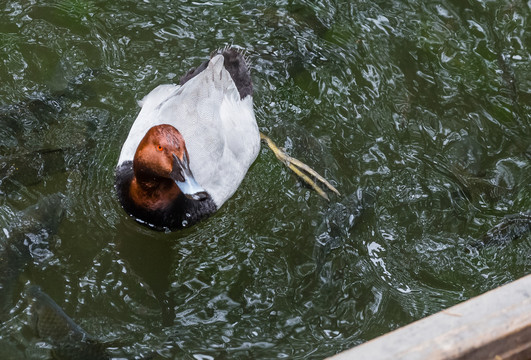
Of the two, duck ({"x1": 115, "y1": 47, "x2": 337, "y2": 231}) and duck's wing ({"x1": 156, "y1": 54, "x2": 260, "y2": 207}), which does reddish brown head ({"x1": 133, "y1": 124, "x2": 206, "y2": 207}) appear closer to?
duck ({"x1": 115, "y1": 47, "x2": 337, "y2": 231})

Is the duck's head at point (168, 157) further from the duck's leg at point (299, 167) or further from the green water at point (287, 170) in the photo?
the duck's leg at point (299, 167)

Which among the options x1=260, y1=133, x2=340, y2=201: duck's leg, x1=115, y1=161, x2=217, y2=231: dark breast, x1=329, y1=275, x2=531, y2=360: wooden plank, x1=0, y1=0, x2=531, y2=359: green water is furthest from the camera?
x1=260, y1=133, x2=340, y2=201: duck's leg

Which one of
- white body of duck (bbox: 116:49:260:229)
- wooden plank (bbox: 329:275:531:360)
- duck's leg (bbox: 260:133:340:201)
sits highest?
wooden plank (bbox: 329:275:531:360)

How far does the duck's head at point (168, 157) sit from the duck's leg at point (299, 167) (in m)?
0.79

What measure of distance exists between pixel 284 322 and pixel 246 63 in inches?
75.0

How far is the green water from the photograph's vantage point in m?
3.64

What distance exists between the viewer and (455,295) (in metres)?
3.81

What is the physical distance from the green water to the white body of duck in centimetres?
14

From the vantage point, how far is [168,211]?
4.05 metres

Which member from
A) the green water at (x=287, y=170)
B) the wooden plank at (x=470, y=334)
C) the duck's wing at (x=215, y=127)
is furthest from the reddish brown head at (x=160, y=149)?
the wooden plank at (x=470, y=334)

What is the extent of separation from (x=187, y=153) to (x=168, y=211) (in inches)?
15.1

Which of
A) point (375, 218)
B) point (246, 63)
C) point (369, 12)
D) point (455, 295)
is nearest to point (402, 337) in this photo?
point (455, 295)

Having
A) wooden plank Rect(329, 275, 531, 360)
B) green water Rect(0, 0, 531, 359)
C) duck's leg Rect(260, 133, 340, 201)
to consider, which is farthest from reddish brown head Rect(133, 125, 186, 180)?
wooden plank Rect(329, 275, 531, 360)

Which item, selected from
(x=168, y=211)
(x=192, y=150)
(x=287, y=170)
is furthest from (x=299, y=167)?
(x=168, y=211)
